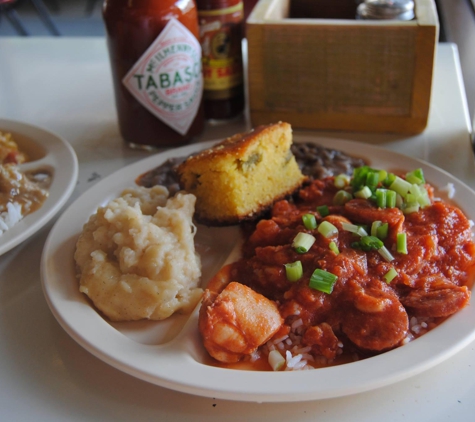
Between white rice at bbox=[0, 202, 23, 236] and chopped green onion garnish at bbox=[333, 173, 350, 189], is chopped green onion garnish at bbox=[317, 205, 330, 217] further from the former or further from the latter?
white rice at bbox=[0, 202, 23, 236]

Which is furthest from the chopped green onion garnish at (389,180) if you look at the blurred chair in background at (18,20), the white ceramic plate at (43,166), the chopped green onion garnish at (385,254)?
the blurred chair in background at (18,20)

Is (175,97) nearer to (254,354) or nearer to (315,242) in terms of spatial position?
(315,242)

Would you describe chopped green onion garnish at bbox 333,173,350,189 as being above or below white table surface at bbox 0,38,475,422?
above

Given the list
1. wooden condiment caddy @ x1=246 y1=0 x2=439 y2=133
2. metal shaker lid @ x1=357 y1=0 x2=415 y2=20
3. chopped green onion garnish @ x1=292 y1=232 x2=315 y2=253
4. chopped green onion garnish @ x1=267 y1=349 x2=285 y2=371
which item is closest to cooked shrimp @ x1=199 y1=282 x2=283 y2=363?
chopped green onion garnish @ x1=267 y1=349 x2=285 y2=371

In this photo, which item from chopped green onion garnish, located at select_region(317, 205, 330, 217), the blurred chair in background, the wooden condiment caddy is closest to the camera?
chopped green onion garnish, located at select_region(317, 205, 330, 217)

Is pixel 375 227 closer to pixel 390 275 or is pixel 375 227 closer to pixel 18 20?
pixel 390 275

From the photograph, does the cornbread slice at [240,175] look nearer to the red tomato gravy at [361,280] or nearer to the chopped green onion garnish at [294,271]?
the red tomato gravy at [361,280]

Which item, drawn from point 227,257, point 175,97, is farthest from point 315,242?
point 175,97
